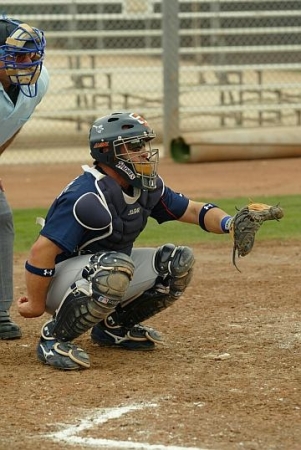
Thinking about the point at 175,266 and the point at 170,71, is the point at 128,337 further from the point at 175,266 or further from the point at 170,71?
the point at 170,71

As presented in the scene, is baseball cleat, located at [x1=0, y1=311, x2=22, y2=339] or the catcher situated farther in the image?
baseball cleat, located at [x1=0, y1=311, x2=22, y2=339]

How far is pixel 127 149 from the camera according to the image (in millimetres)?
4719

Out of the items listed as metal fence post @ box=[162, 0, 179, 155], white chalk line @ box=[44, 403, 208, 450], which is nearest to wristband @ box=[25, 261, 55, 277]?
white chalk line @ box=[44, 403, 208, 450]

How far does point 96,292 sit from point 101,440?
3.12 feet

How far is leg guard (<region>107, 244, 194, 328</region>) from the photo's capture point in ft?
16.0

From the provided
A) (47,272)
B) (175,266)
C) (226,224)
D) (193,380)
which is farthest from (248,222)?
(47,272)

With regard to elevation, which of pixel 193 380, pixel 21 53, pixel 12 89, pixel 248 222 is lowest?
pixel 193 380

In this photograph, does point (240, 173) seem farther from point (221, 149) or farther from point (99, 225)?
point (99, 225)

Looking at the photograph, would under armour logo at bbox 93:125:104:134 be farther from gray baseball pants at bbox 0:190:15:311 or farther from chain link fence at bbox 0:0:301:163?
chain link fence at bbox 0:0:301:163

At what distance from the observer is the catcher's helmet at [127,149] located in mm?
4707

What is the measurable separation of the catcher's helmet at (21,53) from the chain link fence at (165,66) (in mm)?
7938

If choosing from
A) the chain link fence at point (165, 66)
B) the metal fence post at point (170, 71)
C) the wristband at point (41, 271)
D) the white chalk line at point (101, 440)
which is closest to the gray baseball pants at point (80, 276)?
the wristband at point (41, 271)

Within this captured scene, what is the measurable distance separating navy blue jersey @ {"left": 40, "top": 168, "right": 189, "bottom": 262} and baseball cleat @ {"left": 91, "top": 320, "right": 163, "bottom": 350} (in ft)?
1.42

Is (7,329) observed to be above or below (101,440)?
below
